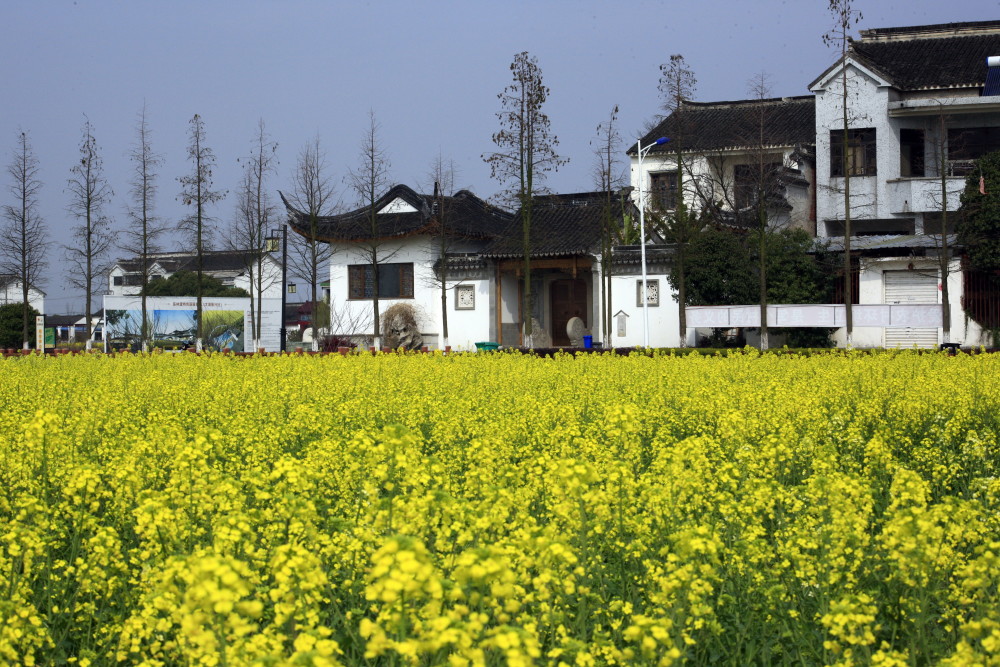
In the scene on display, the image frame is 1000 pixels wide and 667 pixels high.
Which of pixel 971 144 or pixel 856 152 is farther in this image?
pixel 856 152

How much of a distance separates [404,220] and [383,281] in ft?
7.65

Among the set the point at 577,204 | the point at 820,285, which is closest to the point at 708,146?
the point at 577,204

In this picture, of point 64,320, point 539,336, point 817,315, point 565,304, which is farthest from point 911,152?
point 64,320

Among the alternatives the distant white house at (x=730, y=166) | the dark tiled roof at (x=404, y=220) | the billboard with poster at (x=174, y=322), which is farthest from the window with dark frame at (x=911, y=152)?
the billboard with poster at (x=174, y=322)

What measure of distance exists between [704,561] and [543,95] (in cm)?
2623

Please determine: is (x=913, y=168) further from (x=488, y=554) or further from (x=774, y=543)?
(x=488, y=554)

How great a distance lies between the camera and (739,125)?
34.7m

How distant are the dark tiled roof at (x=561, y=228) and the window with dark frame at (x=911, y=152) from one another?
8.91 meters

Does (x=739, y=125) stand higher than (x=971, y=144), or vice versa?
(x=739, y=125)

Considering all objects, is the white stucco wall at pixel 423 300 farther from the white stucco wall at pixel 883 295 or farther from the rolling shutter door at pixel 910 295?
the rolling shutter door at pixel 910 295

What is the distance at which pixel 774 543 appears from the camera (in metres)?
5.77

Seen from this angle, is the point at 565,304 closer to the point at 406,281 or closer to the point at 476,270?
the point at 476,270

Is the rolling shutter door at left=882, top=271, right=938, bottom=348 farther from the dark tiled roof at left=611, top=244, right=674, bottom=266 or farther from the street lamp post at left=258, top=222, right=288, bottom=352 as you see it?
the street lamp post at left=258, top=222, right=288, bottom=352

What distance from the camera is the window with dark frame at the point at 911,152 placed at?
2992 cm
